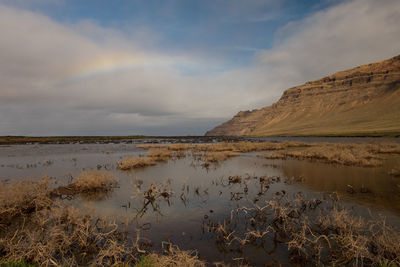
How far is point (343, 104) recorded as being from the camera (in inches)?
5738

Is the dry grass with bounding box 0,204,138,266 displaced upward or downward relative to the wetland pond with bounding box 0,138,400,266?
upward

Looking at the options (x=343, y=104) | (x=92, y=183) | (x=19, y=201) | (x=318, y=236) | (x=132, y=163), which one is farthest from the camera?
(x=343, y=104)

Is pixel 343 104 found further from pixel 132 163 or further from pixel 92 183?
pixel 92 183

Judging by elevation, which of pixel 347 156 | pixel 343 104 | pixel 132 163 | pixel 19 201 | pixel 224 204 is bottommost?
pixel 224 204

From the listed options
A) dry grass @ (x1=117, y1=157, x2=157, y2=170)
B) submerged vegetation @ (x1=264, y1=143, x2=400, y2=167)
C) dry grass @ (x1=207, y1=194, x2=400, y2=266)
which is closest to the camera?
dry grass @ (x1=207, y1=194, x2=400, y2=266)

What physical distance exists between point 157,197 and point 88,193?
4.33 m

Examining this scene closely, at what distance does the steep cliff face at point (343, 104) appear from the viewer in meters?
115

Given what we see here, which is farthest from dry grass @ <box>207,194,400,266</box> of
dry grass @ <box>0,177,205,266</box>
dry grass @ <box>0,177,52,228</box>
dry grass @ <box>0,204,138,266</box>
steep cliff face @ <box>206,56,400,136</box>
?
steep cliff face @ <box>206,56,400,136</box>

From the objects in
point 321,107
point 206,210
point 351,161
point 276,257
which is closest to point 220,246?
point 276,257

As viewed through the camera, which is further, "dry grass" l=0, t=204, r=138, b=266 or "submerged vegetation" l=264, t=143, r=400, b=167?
"submerged vegetation" l=264, t=143, r=400, b=167

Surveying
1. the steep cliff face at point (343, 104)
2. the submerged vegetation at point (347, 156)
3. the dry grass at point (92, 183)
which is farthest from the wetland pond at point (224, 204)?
the steep cliff face at point (343, 104)

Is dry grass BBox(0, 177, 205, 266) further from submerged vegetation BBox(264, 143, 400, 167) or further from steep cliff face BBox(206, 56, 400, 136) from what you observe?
steep cliff face BBox(206, 56, 400, 136)

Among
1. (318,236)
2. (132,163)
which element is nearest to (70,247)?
(318,236)

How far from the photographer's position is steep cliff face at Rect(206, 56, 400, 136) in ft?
377
